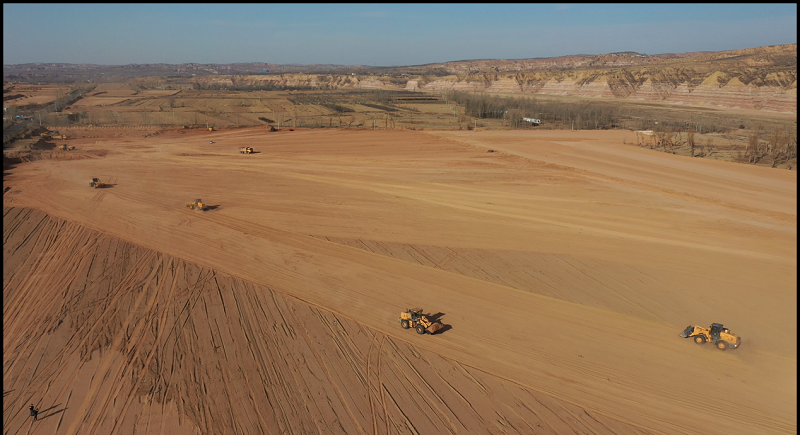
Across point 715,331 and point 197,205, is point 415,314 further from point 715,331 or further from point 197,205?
point 197,205

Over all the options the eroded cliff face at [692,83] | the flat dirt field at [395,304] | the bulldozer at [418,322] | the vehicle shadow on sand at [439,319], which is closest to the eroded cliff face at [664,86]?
the eroded cliff face at [692,83]

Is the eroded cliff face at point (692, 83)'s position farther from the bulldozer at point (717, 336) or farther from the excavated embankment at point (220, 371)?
the excavated embankment at point (220, 371)

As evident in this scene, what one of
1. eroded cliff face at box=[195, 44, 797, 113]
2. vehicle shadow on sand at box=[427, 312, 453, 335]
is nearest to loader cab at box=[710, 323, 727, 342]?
vehicle shadow on sand at box=[427, 312, 453, 335]

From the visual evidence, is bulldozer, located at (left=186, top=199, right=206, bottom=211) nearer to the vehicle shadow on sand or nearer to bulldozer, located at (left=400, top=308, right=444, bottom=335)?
bulldozer, located at (left=400, top=308, right=444, bottom=335)

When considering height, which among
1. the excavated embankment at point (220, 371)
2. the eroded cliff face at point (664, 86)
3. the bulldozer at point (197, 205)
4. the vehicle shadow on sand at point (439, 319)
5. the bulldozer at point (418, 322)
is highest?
the eroded cliff face at point (664, 86)

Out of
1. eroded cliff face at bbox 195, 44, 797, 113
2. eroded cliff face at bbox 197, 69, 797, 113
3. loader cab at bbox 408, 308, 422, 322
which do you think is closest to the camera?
loader cab at bbox 408, 308, 422, 322

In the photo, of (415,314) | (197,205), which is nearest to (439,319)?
(415,314)
